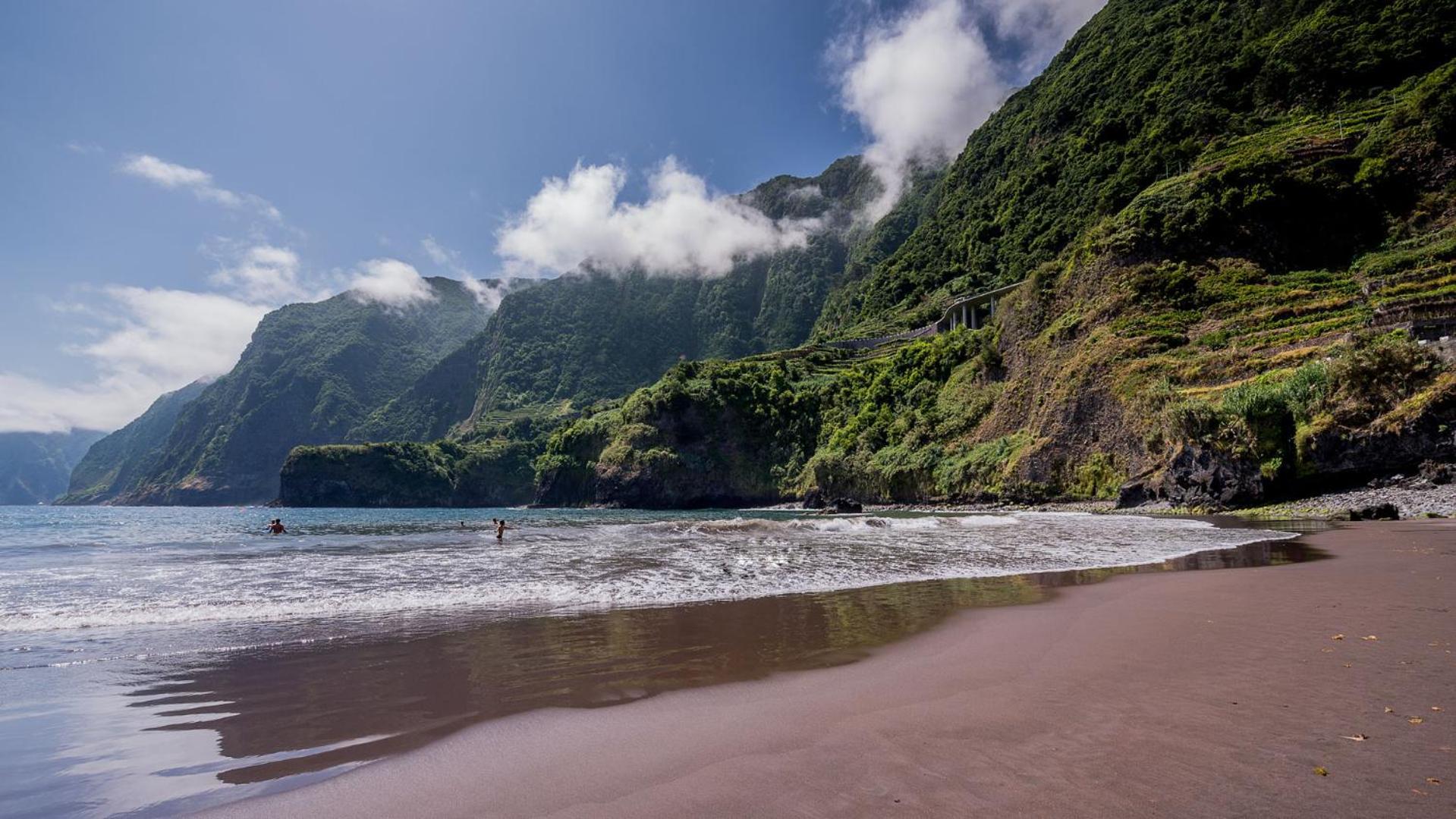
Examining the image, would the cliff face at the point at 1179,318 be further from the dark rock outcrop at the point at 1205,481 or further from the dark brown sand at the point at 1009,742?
the dark brown sand at the point at 1009,742

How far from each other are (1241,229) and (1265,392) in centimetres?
2644

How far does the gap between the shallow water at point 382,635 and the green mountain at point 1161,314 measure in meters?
17.4

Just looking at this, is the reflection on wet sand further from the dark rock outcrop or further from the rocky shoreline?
the dark rock outcrop

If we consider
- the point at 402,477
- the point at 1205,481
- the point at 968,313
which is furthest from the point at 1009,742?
the point at 402,477

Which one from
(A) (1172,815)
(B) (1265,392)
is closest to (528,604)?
(A) (1172,815)

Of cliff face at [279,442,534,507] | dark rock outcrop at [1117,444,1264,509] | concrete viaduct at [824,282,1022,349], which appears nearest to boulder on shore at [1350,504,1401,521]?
dark rock outcrop at [1117,444,1264,509]

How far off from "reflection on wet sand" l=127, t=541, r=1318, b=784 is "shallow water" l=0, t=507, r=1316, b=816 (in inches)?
1.3

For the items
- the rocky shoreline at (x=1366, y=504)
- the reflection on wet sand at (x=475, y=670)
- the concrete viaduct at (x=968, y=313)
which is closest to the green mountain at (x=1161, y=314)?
the rocky shoreline at (x=1366, y=504)

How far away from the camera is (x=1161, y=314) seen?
159ft

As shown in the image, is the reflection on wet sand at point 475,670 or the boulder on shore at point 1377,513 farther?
the boulder on shore at point 1377,513

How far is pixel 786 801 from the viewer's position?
3.74 metres

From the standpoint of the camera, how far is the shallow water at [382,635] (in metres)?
4.96

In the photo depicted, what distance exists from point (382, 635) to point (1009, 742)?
8.20m

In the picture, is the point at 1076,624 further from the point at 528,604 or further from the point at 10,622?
the point at 10,622
